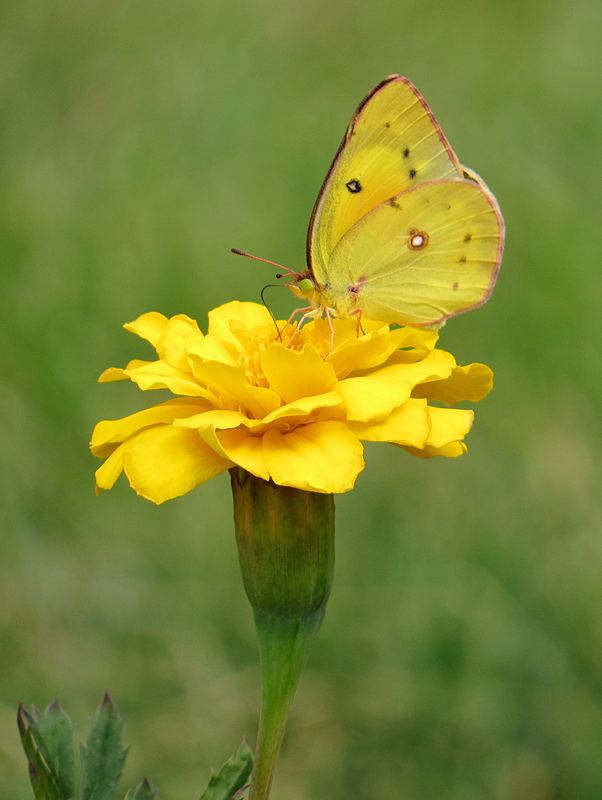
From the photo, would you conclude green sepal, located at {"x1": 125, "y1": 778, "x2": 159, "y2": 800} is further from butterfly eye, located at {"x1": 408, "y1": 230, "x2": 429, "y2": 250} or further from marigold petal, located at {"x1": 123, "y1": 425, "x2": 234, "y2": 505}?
butterfly eye, located at {"x1": 408, "y1": 230, "x2": 429, "y2": 250}

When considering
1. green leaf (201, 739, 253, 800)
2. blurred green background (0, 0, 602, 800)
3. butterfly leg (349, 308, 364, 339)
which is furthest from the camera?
blurred green background (0, 0, 602, 800)

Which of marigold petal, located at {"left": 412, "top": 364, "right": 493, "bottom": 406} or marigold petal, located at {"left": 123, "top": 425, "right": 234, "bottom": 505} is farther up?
marigold petal, located at {"left": 412, "top": 364, "right": 493, "bottom": 406}

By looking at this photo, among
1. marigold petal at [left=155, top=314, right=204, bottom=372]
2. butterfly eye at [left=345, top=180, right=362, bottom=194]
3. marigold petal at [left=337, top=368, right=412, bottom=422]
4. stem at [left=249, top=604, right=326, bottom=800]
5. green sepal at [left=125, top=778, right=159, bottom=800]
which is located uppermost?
butterfly eye at [left=345, top=180, right=362, bottom=194]

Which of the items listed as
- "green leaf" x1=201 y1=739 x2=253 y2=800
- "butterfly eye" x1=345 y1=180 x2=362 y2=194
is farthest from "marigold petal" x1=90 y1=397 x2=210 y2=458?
"butterfly eye" x1=345 y1=180 x2=362 y2=194

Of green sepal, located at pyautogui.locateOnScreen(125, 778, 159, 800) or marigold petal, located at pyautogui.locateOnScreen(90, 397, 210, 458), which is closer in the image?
green sepal, located at pyautogui.locateOnScreen(125, 778, 159, 800)

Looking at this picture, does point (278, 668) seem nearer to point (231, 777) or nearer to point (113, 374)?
point (231, 777)
